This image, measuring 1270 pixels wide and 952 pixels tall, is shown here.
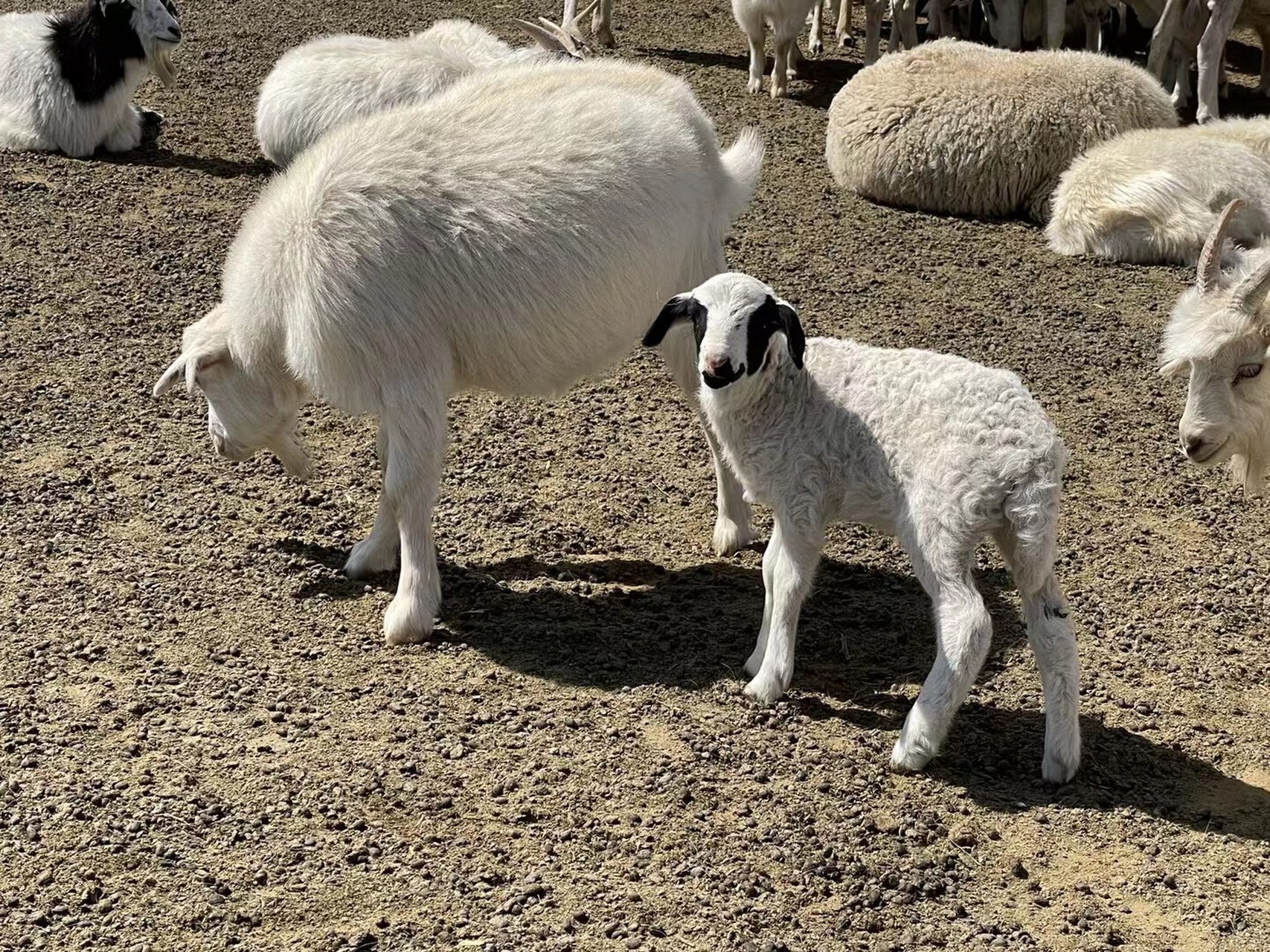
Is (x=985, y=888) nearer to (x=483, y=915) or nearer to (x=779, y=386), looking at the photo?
(x=483, y=915)

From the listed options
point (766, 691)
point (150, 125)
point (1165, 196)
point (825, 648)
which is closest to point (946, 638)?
point (766, 691)

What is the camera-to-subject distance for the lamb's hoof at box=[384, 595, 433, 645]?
5.33m

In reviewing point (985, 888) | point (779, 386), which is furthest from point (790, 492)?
point (985, 888)

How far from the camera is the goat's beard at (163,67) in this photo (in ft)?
35.6

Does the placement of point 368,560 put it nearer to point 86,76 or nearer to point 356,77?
point 356,77

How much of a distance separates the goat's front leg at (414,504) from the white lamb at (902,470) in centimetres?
92

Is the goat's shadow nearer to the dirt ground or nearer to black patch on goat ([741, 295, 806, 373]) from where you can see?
the dirt ground

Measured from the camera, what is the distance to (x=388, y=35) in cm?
1332

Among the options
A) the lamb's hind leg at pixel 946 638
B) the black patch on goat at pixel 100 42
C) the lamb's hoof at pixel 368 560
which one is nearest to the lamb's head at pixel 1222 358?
the lamb's hind leg at pixel 946 638

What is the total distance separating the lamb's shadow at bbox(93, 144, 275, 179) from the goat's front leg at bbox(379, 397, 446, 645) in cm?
552

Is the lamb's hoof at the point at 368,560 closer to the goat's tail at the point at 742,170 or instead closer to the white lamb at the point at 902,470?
the white lamb at the point at 902,470

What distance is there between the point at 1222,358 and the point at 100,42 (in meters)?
8.20

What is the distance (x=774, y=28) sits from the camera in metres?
12.1

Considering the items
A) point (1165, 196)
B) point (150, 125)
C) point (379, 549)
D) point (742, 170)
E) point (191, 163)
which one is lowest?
point (379, 549)
